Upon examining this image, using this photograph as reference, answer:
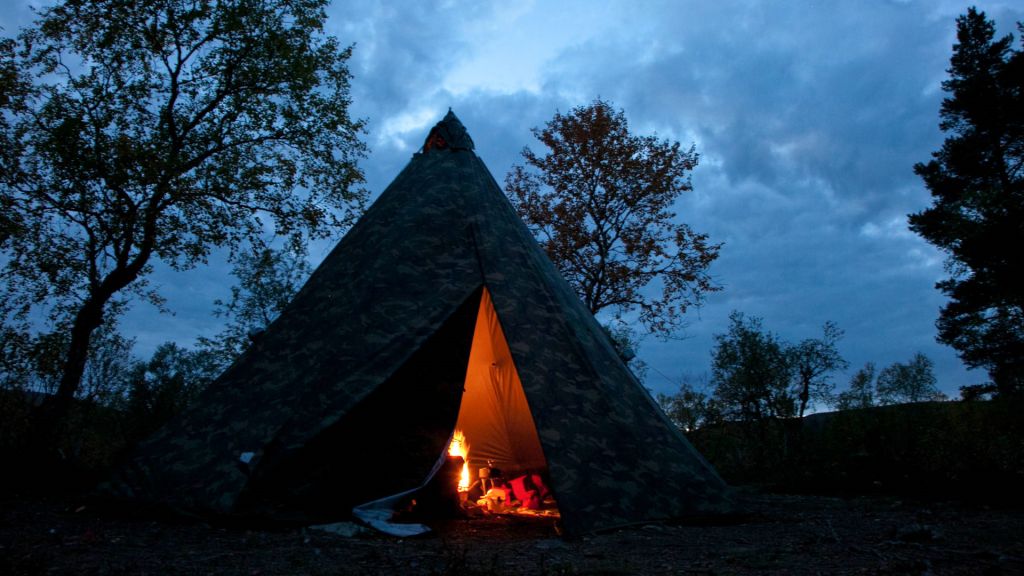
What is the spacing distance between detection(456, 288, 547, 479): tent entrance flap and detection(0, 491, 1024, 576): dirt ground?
241 centimetres

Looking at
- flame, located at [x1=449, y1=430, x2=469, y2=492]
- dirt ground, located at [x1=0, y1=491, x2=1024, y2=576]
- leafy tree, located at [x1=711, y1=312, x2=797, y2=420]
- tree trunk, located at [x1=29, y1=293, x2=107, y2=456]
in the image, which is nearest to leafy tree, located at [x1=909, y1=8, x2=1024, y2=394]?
leafy tree, located at [x1=711, y1=312, x2=797, y2=420]

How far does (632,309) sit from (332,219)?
10.4 metres

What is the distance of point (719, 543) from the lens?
4551mm

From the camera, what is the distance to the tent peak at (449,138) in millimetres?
8555

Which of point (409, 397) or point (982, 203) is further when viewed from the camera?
point (982, 203)

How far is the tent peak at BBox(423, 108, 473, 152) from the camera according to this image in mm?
8555

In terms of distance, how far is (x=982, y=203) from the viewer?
15.5 metres

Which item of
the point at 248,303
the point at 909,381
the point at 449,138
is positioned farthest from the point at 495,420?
the point at 909,381

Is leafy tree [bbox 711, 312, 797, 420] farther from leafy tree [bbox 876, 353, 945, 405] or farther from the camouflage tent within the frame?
leafy tree [bbox 876, 353, 945, 405]

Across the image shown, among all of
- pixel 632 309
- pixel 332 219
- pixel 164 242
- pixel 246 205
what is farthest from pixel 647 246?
pixel 164 242

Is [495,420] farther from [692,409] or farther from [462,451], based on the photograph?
[692,409]

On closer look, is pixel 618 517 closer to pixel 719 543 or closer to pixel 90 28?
pixel 719 543

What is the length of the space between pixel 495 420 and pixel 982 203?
52.9 feet

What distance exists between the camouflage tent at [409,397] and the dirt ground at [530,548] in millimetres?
366
